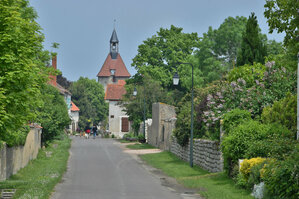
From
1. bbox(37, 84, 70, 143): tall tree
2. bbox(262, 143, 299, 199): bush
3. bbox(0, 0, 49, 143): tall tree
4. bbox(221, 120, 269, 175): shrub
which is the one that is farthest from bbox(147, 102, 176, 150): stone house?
bbox(262, 143, 299, 199): bush

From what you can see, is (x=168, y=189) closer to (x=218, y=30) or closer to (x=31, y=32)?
(x=31, y=32)

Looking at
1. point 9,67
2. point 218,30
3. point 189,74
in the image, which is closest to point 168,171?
point 9,67

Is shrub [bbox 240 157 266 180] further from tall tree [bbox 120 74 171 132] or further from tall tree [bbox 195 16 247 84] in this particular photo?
tall tree [bbox 195 16 247 84]

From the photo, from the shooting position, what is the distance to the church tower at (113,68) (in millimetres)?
121312

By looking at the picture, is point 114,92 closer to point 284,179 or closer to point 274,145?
point 274,145

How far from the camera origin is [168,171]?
78.0 feet

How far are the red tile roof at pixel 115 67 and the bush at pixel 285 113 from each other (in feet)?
335

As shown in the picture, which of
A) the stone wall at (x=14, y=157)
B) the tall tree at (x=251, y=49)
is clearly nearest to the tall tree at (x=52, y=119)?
the stone wall at (x=14, y=157)

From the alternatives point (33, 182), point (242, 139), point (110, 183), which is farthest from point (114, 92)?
point (242, 139)

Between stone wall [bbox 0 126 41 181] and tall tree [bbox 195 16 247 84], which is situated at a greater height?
tall tree [bbox 195 16 247 84]

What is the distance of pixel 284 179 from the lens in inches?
455

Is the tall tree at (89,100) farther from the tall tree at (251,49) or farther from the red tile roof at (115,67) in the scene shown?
the tall tree at (251,49)

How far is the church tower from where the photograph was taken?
4776 inches

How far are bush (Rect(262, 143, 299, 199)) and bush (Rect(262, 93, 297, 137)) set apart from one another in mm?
5396
